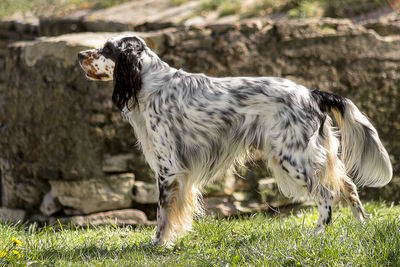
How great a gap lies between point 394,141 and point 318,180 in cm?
216

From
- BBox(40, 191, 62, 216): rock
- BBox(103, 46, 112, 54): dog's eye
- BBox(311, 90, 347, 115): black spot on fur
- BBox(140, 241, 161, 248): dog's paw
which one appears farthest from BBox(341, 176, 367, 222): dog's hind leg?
BBox(40, 191, 62, 216): rock

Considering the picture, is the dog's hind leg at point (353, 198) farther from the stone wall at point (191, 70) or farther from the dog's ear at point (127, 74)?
the dog's ear at point (127, 74)

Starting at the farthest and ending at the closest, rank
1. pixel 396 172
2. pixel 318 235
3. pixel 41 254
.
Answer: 1. pixel 396 172
2. pixel 41 254
3. pixel 318 235

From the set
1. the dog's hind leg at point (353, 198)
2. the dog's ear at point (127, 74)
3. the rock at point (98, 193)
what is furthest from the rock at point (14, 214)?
the dog's hind leg at point (353, 198)

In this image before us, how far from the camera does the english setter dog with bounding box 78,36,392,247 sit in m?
3.58

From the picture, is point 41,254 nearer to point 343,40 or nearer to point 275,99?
point 275,99

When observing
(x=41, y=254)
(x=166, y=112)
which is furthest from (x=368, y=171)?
(x=41, y=254)

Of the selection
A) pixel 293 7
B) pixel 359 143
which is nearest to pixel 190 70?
pixel 293 7

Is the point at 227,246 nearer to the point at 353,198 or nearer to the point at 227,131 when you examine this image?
the point at 227,131

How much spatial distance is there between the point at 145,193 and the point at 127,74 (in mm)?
2022

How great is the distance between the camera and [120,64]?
3715 mm

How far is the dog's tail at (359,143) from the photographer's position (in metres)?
3.75

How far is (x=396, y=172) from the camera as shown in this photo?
5.36m

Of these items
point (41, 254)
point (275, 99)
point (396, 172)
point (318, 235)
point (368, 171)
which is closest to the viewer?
point (318, 235)
